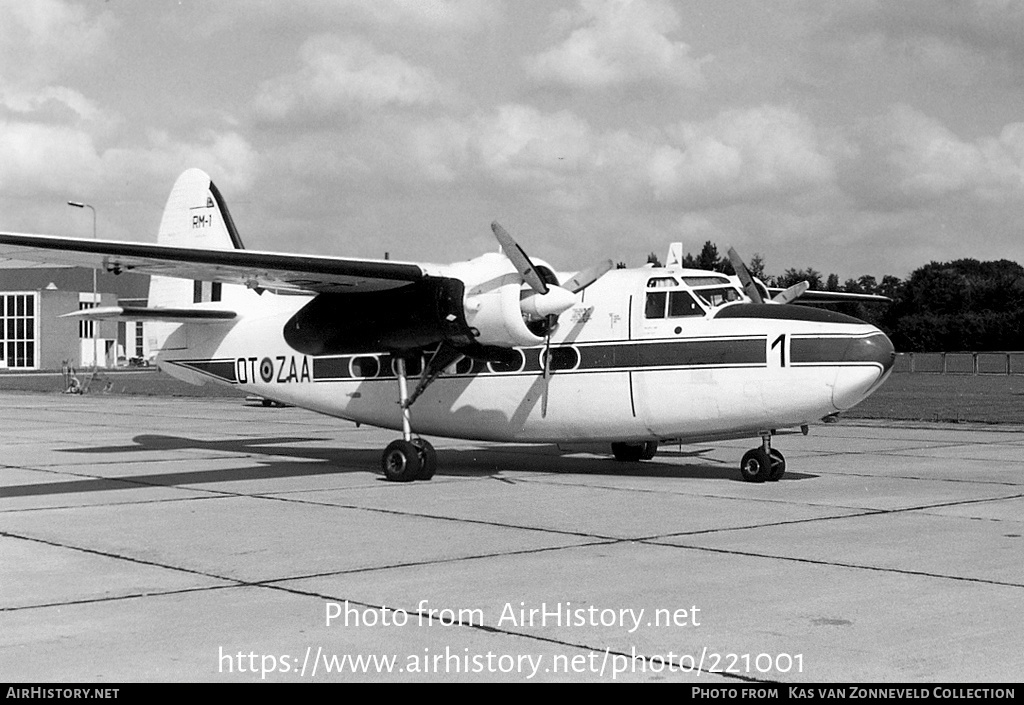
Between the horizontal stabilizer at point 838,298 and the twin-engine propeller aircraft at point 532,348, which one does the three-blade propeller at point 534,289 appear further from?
the horizontal stabilizer at point 838,298

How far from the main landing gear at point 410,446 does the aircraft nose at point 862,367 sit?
5807mm

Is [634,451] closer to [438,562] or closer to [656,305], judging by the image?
[656,305]

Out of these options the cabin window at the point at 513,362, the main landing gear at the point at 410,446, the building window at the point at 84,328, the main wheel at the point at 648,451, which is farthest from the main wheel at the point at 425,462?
the building window at the point at 84,328

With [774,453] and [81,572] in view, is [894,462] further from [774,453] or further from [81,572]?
[81,572]

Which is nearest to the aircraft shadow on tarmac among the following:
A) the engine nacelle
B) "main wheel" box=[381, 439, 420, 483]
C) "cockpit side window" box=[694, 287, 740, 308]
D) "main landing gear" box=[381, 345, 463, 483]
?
"main landing gear" box=[381, 345, 463, 483]

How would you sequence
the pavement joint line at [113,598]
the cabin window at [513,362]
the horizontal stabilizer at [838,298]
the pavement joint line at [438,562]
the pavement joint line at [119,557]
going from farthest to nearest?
the horizontal stabilizer at [838,298] < the cabin window at [513,362] < the pavement joint line at [119,557] < the pavement joint line at [438,562] < the pavement joint line at [113,598]

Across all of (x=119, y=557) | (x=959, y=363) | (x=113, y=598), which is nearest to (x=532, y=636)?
(x=113, y=598)

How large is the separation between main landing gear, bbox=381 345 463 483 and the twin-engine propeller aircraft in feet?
0.08

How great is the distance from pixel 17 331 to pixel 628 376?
96.4 metres

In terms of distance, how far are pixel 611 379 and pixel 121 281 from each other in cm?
9151

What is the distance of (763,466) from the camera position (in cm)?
1641

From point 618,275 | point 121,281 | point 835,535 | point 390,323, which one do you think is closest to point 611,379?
point 618,275

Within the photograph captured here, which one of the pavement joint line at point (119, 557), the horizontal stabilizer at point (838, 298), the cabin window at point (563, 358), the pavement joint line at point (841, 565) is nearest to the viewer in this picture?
the pavement joint line at point (841, 565)

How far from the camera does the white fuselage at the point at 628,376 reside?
15.3m
